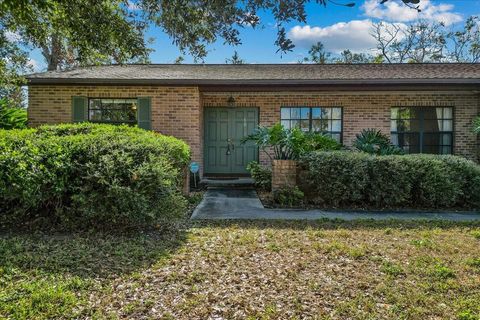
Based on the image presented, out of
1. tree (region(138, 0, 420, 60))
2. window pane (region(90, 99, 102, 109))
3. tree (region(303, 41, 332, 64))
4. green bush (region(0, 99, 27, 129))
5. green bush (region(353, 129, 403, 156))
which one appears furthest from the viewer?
tree (region(303, 41, 332, 64))

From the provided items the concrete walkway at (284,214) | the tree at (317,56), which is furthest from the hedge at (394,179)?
the tree at (317,56)

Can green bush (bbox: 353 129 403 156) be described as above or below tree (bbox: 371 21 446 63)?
below

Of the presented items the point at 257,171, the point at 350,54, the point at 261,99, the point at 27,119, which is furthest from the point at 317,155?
the point at 350,54

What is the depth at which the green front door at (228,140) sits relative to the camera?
11.6 meters

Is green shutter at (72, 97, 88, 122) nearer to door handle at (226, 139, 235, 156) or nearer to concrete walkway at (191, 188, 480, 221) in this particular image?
door handle at (226, 139, 235, 156)

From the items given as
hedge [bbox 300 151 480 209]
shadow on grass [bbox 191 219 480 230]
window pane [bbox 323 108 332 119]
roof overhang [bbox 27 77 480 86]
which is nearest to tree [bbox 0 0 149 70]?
shadow on grass [bbox 191 219 480 230]

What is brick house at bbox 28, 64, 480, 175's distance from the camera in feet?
33.3

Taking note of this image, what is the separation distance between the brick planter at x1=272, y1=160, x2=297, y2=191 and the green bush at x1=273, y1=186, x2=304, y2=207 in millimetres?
267

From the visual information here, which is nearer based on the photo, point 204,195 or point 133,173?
point 133,173

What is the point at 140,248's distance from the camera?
4633mm

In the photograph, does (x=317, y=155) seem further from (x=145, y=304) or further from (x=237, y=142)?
(x=145, y=304)

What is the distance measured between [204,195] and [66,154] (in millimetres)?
4467

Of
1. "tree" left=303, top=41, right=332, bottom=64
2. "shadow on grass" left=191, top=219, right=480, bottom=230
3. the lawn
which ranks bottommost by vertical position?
the lawn

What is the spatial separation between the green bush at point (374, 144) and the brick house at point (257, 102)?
0.94 m
